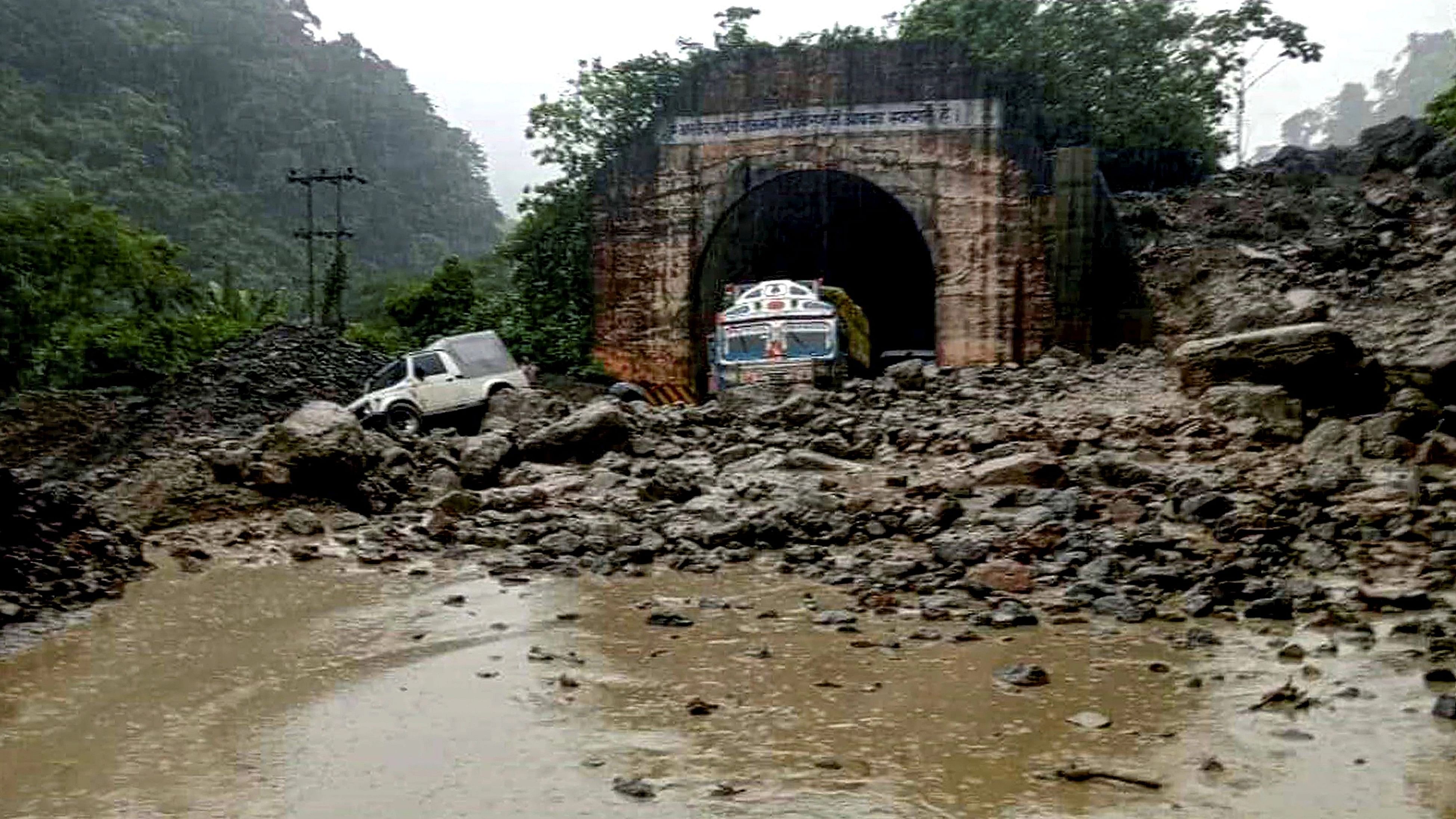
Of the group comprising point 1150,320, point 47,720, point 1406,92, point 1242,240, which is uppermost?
point 1406,92

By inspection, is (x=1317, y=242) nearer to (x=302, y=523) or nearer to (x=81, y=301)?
(x=302, y=523)

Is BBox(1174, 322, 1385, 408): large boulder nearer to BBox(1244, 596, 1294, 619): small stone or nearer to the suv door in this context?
BBox(1244, 596, 1294, 619): small stone

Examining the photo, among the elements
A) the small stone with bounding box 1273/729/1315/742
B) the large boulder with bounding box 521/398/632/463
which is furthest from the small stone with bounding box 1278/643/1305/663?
the large boulder with bounding box 521/398/632/463

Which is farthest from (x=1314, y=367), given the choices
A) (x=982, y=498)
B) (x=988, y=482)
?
(x=982, y=498)

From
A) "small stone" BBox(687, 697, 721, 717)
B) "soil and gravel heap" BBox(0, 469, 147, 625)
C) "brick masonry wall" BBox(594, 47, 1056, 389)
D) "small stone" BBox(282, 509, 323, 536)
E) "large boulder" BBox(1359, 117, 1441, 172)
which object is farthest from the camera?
"large boulder" BBox(1359, 117, 1441, 172)

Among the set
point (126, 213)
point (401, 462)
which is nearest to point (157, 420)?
point (401, 462)

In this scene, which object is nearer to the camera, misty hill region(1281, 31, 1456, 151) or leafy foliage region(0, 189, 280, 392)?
leafy foliage region(0, 189, 280, 392)

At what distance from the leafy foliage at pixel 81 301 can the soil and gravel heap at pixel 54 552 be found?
15501 mm

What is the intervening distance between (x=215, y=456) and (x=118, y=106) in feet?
107

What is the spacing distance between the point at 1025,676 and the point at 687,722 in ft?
4.28

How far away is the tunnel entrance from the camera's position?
25.2 m

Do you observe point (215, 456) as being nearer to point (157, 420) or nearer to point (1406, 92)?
point (157, 420)

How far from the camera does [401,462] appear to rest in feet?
35.0

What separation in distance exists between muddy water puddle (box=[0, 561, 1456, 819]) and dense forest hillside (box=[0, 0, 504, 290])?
25.2m
